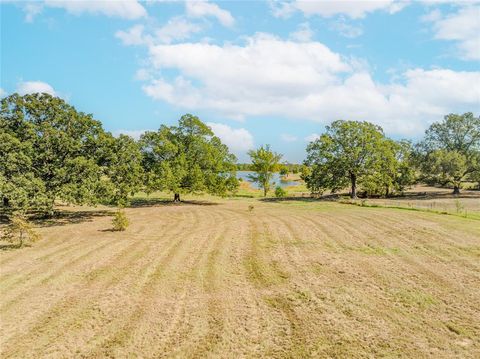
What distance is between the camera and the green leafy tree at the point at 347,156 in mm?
55625

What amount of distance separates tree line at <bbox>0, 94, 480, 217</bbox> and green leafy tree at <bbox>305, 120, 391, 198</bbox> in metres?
0.17

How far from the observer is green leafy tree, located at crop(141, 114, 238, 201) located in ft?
156

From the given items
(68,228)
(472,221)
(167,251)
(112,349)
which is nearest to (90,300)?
(112,349)

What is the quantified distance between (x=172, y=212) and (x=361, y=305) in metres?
30.3

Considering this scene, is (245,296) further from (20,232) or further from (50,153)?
(50,153)

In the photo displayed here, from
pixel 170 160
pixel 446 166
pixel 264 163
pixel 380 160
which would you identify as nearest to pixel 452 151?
pixel 446 166

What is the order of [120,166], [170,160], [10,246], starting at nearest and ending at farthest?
[10,246]
[120,166]
[170,160]

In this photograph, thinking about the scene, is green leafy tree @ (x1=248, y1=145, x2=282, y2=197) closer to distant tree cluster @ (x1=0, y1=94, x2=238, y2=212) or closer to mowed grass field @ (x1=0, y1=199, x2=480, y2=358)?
distant tree cluster @ (x1=0, y1=94, x2=238, y2=212)

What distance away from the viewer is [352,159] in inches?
2197

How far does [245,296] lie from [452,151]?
61.1 metres

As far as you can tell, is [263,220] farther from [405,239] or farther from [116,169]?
[116,169]

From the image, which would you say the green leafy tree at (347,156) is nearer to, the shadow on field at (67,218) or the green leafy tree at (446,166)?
the green leafy tree at (446,166)

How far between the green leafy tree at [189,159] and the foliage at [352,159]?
15116 mm

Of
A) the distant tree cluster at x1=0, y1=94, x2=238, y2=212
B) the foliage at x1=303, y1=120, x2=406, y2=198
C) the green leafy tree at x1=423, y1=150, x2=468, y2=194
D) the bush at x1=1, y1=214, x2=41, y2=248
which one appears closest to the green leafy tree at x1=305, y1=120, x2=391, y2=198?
the foliage at x1=303, y1=120, x2=406, y2=198
